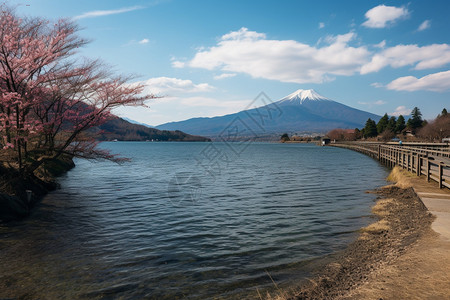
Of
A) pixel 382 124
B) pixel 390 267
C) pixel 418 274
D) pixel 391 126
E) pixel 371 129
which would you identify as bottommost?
pixel 390 267

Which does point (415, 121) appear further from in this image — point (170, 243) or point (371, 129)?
point (170, 243)

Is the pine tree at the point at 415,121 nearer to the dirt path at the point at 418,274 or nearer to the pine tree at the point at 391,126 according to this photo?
the pine tree at the point at 391,126

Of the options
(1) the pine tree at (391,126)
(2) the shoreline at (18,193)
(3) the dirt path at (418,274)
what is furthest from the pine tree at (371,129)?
(3) the dirt path at (418,274)

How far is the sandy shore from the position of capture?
5270 mm

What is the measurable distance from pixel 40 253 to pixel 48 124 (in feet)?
29.8

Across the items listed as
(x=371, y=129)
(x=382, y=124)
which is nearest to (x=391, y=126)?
(x=382, y=124)

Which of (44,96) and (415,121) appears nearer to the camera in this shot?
(44,96)

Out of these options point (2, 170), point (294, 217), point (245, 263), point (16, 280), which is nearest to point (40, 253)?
point (16, 280)

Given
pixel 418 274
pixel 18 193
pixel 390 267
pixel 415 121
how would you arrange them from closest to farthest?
pixel 418 274, pixel 390 267, pixel 18 193, pixel 415 121

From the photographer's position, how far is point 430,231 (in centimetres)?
837

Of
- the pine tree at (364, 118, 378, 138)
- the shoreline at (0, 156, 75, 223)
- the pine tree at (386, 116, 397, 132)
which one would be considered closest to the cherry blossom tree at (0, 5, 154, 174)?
the shoreline at (0, 156, 75, 223)

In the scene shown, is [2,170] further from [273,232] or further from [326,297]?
[326,297]

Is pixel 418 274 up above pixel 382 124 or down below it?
below

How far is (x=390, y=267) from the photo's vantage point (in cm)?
634
